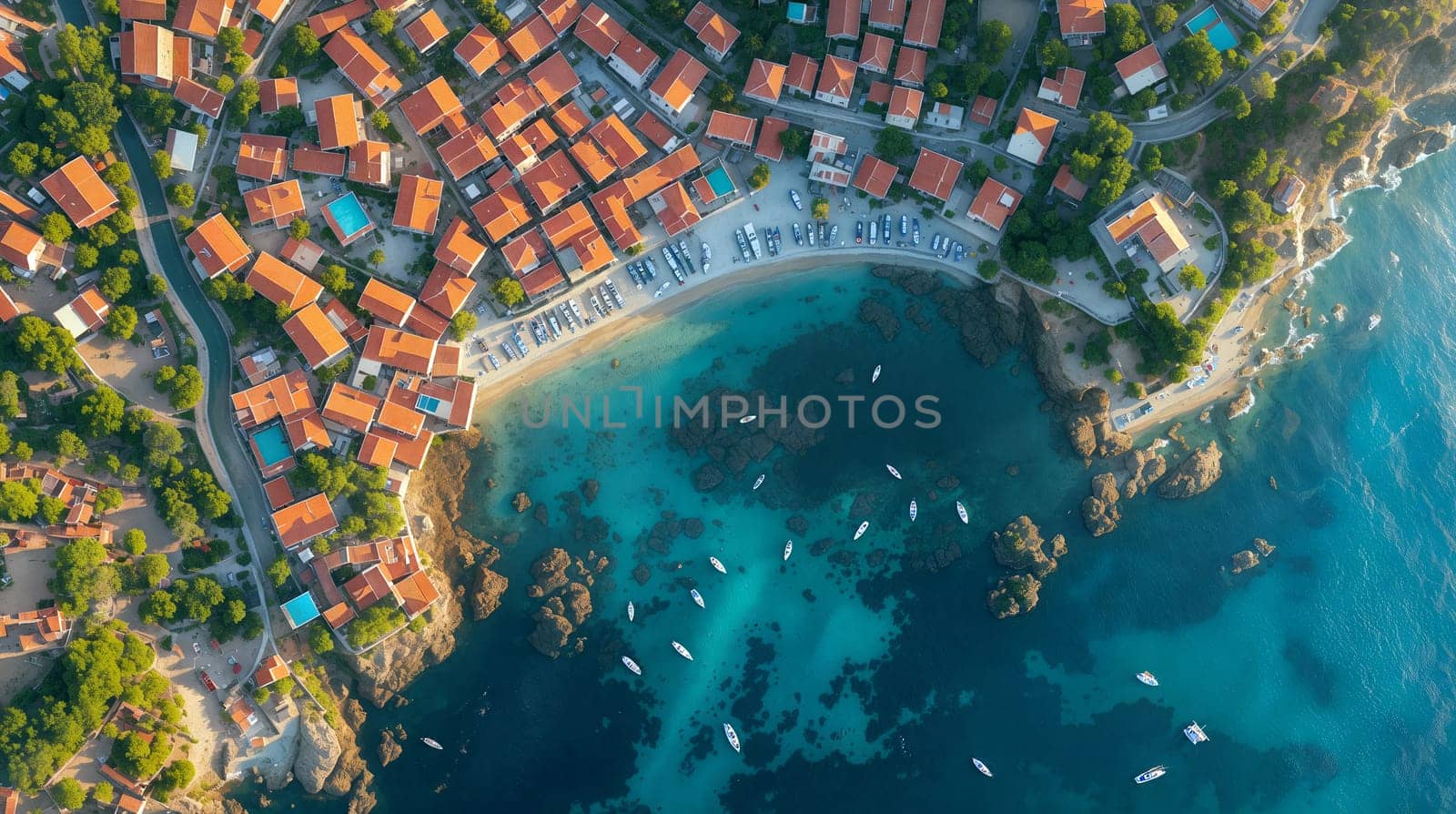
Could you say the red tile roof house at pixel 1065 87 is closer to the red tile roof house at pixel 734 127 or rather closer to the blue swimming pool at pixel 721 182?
the red tile roof house at pixel 734 127

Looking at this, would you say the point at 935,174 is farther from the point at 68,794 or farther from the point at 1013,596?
the point at 68,794

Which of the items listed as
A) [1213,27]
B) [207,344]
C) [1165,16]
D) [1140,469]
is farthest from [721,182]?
[207,344]

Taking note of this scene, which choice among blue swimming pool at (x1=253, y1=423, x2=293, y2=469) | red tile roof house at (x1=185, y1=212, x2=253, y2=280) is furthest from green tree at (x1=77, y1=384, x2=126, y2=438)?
red tile roof house at (x1=185, y1=212, x2=253, y2=280)

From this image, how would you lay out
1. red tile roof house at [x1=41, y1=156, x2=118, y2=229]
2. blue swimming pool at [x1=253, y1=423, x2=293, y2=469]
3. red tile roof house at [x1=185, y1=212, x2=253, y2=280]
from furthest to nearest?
1. blue swimming pool at [x1=253, y1=423, x2=293, y2=469]
2. red tile roof house at [x1=185, y1=212, x2=253, y2=280]
3. red tile roof house at [x1=41, y1=156, x2=118, y2=229]

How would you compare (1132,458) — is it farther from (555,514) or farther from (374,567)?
(374,567)

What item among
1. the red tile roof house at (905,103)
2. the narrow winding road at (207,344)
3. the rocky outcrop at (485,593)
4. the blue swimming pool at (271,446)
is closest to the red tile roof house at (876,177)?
the red tile roof house at (905,103)

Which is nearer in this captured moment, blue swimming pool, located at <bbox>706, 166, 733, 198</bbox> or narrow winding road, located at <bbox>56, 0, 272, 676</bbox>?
narrow winding road, located at <bbox>56, 0, 272, 676</bbox>

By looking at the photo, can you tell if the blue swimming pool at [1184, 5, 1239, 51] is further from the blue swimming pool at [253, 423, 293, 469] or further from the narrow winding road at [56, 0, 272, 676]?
the narrow winding road at [56, 0, 272, 676]
